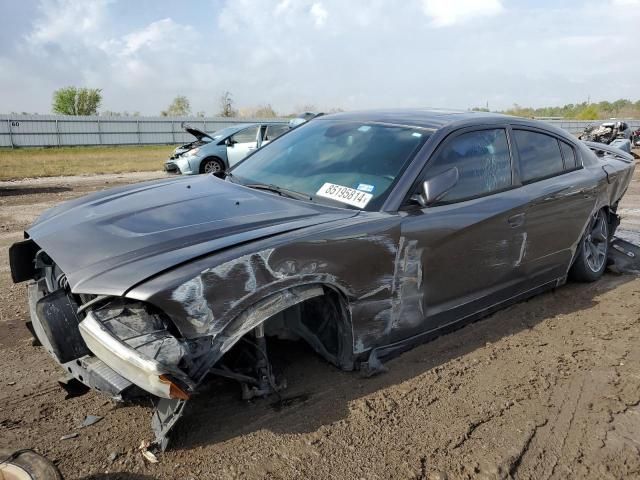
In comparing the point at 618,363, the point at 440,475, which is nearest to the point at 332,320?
the point at 440,475

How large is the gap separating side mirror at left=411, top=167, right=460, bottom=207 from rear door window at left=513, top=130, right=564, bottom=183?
3.40 feet

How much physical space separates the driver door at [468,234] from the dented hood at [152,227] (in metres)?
0.51

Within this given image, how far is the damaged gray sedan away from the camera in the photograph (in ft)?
7.67

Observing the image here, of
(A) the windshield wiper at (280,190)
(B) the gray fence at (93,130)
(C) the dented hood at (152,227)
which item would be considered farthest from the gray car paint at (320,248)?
(B) the gray fence at (93,130)

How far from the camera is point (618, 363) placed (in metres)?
3.52

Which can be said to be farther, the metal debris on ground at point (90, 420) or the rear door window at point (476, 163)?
the rear door window at point (476, 163)

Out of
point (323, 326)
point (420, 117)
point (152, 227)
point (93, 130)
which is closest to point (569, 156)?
point (420, 117)

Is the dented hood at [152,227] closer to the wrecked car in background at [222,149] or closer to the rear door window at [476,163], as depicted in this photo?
the rear door window at [476,163]

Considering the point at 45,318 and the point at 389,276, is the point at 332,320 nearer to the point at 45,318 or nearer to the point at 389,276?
the point at 389,276

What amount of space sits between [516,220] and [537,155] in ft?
2.53

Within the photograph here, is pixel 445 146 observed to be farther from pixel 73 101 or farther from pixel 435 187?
pixel 73 101

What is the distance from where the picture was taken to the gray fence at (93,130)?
2994 centimetres

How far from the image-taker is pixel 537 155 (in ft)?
13.7

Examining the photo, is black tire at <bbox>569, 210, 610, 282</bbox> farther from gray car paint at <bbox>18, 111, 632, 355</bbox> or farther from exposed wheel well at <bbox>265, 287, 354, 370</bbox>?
exposed wheel well at <bbox>265, 287, 354, 370</bbox>
